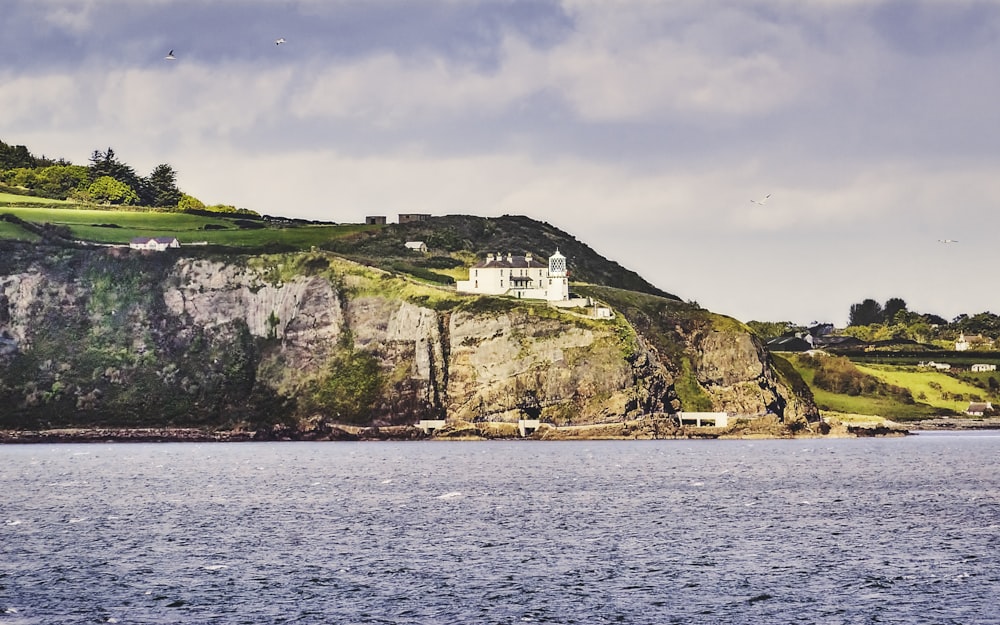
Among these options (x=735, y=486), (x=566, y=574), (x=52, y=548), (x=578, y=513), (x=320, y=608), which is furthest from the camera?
(x=735, y=486)

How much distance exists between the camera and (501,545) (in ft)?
247

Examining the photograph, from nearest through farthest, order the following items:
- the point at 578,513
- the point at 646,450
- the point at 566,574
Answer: the point at 566,574 < the point at 578,513 < the point at 646,450

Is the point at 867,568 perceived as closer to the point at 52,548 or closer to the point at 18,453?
the point at 52,548

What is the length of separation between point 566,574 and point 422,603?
33.1 feet

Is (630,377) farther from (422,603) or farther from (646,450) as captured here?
(422,603)

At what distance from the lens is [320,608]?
185 feet

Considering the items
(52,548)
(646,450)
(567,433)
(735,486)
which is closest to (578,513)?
(735,486)

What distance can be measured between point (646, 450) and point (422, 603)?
116m

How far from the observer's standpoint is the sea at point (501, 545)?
56406mm

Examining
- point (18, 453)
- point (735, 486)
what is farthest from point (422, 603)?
point (18, 453)

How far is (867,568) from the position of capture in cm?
6662

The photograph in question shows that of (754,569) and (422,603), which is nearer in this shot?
(422,603)

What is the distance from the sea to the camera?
56406 mm

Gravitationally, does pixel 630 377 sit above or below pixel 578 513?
above
